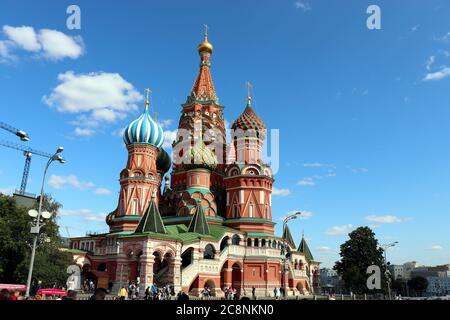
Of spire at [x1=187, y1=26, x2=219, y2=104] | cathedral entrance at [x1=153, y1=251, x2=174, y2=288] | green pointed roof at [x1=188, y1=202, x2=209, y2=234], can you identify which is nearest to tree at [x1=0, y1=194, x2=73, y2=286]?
cathedral entrance at [x1=153, y1=251, x2=174, y2=288]

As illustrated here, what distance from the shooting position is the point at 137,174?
164 ft

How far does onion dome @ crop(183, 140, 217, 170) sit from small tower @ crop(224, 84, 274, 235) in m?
3.75

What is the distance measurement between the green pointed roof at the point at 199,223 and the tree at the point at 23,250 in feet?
44.3

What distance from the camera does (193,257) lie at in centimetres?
4106

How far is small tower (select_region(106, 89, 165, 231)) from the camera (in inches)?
1916

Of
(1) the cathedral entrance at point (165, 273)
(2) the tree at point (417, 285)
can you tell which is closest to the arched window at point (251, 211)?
(1) the cathedral entrance at point (165, 273)

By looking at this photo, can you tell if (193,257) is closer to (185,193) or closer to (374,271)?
(185,193)

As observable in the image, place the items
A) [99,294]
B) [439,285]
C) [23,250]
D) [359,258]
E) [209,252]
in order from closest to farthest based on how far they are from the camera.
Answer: [99,294], [23,250], [209,252], [359,258], [439,285]

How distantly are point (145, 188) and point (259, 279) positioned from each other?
1762 cm

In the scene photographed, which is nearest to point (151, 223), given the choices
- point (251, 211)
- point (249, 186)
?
point (251, 211)

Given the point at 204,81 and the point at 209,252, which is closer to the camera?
the point at 209,252

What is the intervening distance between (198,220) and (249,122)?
1594cm

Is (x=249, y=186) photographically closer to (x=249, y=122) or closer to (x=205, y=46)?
(x=249, y=122)
